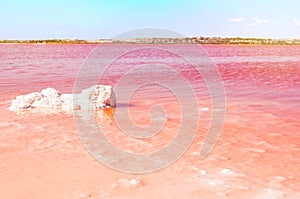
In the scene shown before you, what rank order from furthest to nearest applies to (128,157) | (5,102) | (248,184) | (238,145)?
1. (5,102)
2. (238,145)
3. (128,157)
4. (248,184)

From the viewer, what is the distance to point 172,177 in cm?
432

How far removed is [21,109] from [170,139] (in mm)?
3874

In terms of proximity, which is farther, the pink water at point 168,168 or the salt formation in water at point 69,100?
the salt formation in water at point 69,100

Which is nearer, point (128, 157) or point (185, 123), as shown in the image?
point (128, 157)

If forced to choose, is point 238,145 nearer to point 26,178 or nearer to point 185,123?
point 185,123

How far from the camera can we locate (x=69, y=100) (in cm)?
835

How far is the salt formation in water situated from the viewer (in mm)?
8266

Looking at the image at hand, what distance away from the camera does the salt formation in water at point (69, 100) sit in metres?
8.27

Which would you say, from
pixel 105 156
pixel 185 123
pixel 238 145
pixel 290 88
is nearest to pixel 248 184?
pixel 238 145

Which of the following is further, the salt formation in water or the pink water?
the salt formation in water

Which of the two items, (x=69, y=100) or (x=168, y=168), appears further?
(x=69, y=100)

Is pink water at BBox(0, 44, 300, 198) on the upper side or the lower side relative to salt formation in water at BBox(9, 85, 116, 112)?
lower

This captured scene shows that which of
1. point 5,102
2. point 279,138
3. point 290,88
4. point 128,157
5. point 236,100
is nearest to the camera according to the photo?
point 128,157

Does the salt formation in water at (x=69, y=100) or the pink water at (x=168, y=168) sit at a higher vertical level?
the salt formation in water at (x=69, y=100)
